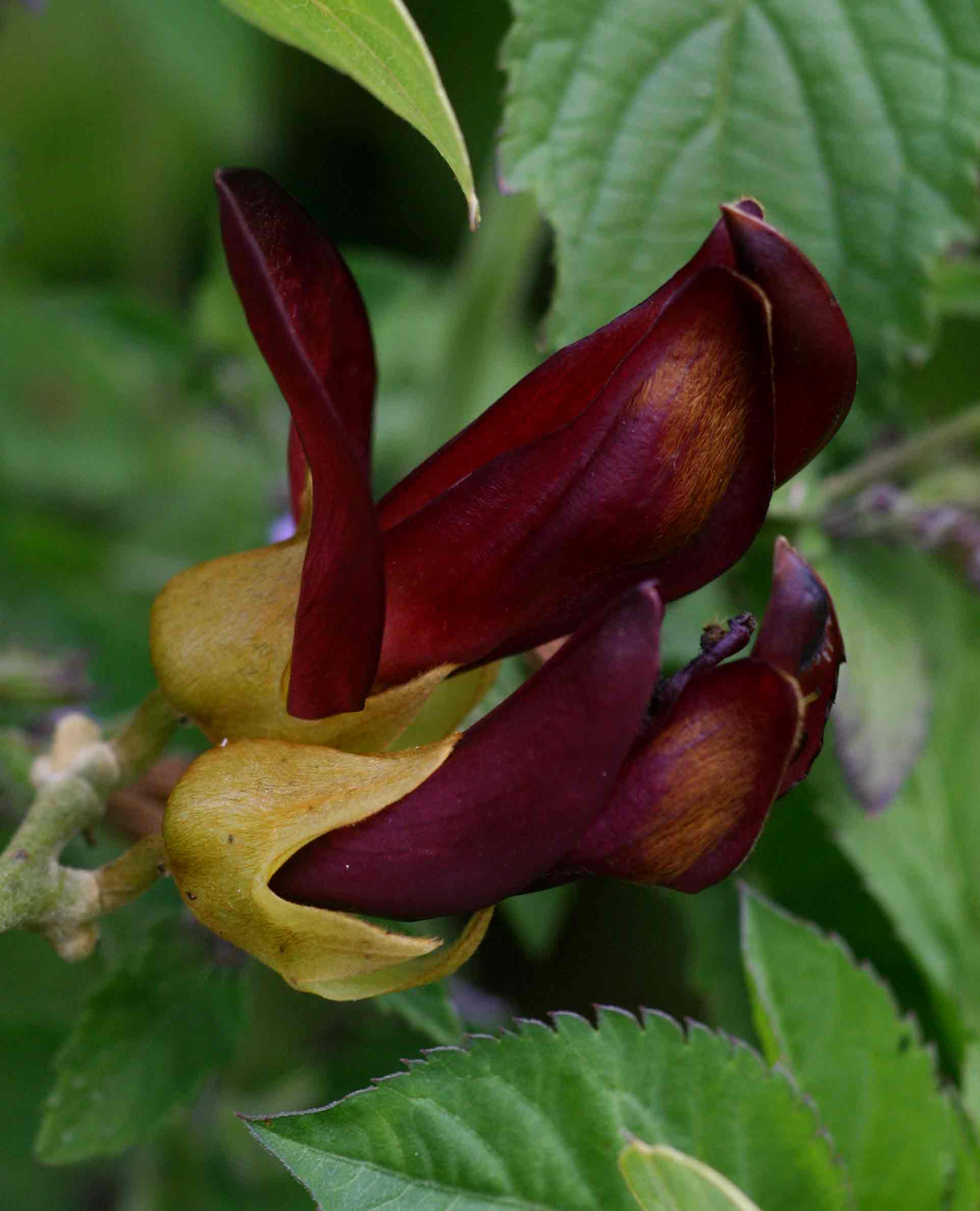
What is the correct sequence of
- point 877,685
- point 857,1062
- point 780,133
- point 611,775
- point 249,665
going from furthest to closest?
point 877,685 → point 780,133 → point 857,1062 → point 249,665 → point 611,775

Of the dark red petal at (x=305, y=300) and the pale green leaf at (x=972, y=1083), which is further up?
the dark red petal at (x=305, y=300)

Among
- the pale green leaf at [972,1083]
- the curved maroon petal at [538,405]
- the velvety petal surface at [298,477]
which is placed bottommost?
the pale green leaf at [972,1083]

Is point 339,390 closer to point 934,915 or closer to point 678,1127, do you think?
point 678,1127

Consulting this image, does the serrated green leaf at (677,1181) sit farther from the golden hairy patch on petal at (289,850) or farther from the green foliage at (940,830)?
the green foliage at (940,830)

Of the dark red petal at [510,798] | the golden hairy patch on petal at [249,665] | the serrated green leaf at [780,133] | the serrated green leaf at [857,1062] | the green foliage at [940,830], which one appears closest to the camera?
the dark red petal at [510,798]

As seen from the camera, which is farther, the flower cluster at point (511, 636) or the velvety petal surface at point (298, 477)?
the velvety petal surface at point (298, 477)

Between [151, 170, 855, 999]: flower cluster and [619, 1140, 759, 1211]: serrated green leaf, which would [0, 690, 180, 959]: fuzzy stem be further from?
[619, 1140, 759, 1211]: serrated green leaf

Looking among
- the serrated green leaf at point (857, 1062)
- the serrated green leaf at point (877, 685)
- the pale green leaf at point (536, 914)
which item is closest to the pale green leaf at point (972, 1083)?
the serrated green leaf at point (857, 1062)

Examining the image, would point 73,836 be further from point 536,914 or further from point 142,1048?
point 536,914

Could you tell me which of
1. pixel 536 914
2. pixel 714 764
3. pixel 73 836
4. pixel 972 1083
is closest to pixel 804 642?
pixel 714 764
